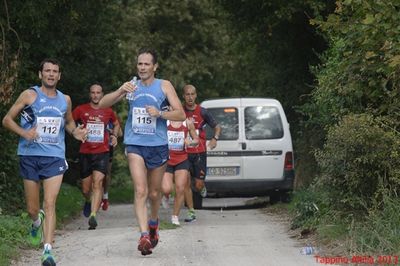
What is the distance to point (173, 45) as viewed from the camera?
39031 millimetres

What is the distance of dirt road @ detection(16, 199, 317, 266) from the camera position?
9.29m

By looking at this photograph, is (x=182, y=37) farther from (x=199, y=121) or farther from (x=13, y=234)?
(x=13, y=234)

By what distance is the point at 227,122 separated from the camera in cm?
Result: 1802

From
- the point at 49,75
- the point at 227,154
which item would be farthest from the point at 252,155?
the point at 49,75

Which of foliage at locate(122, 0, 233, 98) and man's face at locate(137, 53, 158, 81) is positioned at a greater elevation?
foliage at locate(122, 0, 233, 98)

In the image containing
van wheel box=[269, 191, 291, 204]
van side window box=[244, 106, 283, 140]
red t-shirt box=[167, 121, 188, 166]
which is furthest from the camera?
van wheel box=[269, 191, 291, 204]

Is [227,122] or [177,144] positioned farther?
[227,122]

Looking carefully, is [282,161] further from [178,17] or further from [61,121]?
[178,17]

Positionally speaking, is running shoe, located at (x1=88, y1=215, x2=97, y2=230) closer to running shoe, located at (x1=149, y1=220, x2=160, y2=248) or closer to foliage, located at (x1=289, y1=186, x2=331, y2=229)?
foliage, located at (x1=289, y1=186, x2=331, y2=229)

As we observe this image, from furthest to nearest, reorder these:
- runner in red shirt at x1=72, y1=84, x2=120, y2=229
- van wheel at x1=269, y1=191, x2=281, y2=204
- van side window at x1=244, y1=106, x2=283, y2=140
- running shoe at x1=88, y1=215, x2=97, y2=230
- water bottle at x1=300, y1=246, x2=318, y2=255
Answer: van wheel at x1=269, y1=191, x2=281, y2=204, van side window at x1=244, y1=106, x2=283, y2=140, runner in red shirt at x1=72, y1=84, x2=120, y2=229, running shoe at x1=88, y1=215, x2=97, y2=230, water bottle at x1=300, y1=246, x2=318, y2=255

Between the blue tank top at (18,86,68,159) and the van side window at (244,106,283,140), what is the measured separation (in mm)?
8829

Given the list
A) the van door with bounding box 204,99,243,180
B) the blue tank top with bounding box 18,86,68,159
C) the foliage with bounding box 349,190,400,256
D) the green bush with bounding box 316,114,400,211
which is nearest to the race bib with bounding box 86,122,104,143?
the van door with bounding box 204,99,243,180

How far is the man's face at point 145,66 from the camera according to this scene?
9828 millimetres

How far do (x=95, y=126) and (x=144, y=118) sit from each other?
4571 mm
